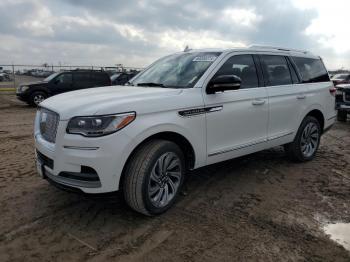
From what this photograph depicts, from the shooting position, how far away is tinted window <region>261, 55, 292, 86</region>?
5407mm

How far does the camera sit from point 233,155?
4.80 metres

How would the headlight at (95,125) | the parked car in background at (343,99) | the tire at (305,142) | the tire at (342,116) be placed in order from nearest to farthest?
1. the headlight at (95,125)
2. the tire at (305,142)
3. the parked car in background at (343,99)
4. the tire at (342,116)

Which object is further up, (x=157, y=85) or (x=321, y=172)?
(x=157, y=85)

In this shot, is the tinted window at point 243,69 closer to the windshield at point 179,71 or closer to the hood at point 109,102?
the windshield at point 179,71

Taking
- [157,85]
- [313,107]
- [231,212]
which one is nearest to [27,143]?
[157,85]

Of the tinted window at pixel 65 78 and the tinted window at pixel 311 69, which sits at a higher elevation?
the tinted window at pixel 65 78

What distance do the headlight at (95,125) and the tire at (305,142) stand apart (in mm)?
3615

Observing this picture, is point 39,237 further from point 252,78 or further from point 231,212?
point 252,78

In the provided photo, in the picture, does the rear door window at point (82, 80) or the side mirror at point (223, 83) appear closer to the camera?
the side mirror at point (223, 83)

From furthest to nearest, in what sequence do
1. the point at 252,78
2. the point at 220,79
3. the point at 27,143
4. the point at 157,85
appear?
the point at 27,143
the point at 252,78
the point at 157,85
the point at 220,79

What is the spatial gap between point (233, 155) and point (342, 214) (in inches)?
57.7

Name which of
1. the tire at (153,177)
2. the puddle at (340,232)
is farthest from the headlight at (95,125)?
the puddle at (340,232)

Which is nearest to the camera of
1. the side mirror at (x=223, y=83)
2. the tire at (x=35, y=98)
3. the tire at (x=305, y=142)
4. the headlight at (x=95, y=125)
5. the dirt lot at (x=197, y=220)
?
the dirt lot at (x=197, y=220)

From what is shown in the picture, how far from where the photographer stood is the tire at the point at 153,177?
12.0ft
